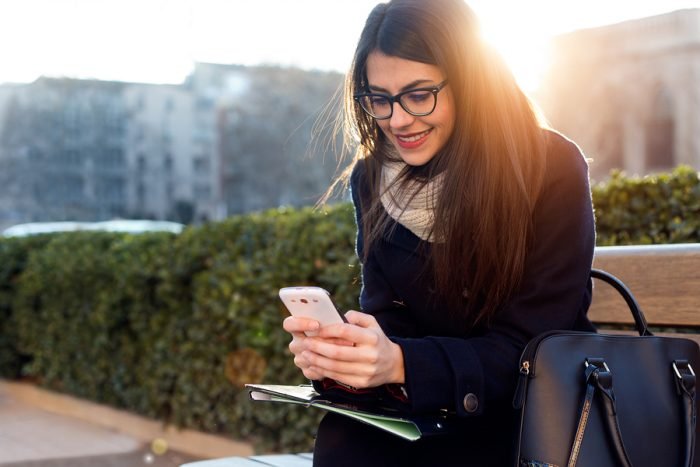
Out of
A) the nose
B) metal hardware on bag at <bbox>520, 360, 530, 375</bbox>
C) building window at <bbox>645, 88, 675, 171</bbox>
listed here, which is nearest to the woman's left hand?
metal hardware on bag at <bbox>520, 360, 530, 375</bbox>

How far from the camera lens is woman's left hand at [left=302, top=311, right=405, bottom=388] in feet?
6.20

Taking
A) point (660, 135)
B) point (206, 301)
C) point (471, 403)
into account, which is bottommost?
point (206, 301)

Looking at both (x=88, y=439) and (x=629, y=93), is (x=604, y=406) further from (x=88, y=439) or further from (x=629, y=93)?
(x=629, y=93)

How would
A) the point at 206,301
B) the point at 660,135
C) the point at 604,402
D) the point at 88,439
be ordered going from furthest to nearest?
1. the point at 660,135
2. the point at 88,439
3. the point at 206,301
4. the point at 604,402

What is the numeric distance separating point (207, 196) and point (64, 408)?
48933mm

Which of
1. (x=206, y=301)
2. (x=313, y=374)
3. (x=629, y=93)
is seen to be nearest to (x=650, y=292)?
(x=313, y=374)

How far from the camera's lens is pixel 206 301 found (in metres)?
5.57

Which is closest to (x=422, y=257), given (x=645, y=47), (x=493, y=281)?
(x=493, y=281)

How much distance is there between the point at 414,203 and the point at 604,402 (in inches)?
27.3

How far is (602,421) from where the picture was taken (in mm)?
1845

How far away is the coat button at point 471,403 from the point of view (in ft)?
6.44

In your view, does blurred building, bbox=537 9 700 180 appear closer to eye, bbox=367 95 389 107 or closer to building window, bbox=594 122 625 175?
building window, bbox=594 122 625 175

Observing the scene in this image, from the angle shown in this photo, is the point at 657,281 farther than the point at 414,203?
Yes

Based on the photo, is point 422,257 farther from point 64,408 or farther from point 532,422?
point 64,408
